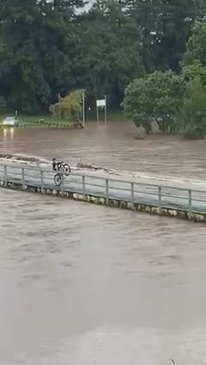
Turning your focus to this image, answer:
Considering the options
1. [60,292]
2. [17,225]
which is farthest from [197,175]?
[60,292]

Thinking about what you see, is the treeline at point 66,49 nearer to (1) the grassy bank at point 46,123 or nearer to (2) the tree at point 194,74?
(1) the grassy bank at point 46,123

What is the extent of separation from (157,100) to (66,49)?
24.5m

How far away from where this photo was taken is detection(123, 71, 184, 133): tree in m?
56.6

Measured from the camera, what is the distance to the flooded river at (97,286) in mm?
10984

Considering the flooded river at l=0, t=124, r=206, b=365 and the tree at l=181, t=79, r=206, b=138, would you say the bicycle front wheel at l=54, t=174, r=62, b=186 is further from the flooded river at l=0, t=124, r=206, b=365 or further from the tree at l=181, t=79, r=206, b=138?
the tree at l=181, t=79, r=206, b=138

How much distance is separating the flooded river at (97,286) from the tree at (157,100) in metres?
32.3

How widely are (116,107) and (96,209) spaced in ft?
205

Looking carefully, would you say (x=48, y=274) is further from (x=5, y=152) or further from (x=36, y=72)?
(x=36, y=72)

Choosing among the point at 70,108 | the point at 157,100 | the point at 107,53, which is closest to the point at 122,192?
the point at 157,100

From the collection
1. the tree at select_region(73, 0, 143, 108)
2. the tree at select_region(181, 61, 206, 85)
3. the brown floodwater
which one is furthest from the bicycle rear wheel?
the tree at select_region(73, 0, 143, 108)

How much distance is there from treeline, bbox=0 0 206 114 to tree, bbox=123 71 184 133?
16246 millimetres

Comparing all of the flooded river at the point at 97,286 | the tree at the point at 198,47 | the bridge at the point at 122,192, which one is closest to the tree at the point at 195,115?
the tree at the point at 198,47

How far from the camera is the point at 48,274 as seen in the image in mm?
15203

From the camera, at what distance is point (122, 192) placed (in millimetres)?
23422
